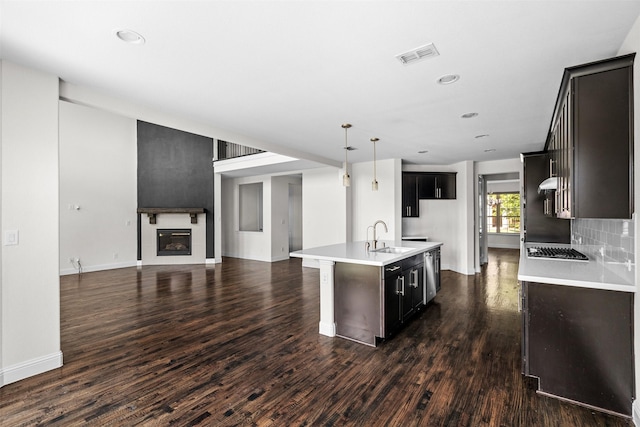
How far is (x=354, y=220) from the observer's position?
23.9 ft

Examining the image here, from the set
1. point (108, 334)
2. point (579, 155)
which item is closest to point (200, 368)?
point (108, 334)

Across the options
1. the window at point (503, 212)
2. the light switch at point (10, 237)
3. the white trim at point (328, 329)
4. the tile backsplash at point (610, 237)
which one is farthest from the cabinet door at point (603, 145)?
the window at point (503, 212)

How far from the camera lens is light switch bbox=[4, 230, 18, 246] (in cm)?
244

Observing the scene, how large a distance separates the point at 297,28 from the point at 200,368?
2737mm

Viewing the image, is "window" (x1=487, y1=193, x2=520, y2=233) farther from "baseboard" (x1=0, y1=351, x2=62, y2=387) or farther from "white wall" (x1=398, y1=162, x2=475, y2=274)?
"baseboard" (x1=0, y1=351, x2=62, y2=387)

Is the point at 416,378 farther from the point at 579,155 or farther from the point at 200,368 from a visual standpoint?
the point at 579,155


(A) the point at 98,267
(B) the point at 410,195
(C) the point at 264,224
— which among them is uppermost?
(B) the point at 410,195

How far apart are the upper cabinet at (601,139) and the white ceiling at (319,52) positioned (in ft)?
0.82

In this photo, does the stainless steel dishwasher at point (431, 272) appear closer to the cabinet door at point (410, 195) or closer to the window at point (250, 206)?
the cabinet door at point (410, 195)

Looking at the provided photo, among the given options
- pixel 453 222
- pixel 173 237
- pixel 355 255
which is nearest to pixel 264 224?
pixel 173 237

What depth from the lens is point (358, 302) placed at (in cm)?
325

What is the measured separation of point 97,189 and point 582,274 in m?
8.78

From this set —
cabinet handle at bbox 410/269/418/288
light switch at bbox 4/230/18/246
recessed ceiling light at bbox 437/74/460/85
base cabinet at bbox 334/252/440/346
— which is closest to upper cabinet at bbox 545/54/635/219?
recessed ceiling light at bbox 437/74/460/85

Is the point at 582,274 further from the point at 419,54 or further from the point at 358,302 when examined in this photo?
the point at 419,54
